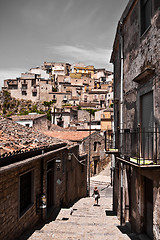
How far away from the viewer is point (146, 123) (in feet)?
24.2

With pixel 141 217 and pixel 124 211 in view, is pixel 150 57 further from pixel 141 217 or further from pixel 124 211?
pixel 124 211

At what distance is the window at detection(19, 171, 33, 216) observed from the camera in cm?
713

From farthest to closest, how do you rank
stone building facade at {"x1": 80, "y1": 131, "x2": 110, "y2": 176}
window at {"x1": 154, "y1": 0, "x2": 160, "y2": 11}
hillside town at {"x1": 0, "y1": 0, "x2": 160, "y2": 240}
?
stone building facade at {"x1": 80, "y1": 131, "x2": 110, "y2": 176}
window at {"x1": 154, "y1": 0, "x2": 160, "y2": 11}
hillside town at {"x1": 0, "y1": 0, "x2": 160, "y2": 240}

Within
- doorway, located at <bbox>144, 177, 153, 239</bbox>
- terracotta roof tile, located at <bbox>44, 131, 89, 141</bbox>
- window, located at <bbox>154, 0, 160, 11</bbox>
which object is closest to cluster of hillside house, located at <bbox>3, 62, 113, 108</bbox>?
terracotta roof tile, located at <bbox>44, 131, 89, 141</bbox>

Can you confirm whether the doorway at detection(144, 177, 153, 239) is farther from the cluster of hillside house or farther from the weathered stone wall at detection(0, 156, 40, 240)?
the cluster of hillside house

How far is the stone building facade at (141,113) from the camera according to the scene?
6271 mm

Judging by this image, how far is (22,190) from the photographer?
23.6 feet

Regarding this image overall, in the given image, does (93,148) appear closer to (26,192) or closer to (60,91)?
(26,192)

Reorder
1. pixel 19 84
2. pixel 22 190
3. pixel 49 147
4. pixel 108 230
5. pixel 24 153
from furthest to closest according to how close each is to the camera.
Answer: pixel 19 84, pixel 49 147, pixel 108 230, pixel 22 190, pixel 24 153

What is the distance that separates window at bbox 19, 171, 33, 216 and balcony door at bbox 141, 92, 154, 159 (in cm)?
394

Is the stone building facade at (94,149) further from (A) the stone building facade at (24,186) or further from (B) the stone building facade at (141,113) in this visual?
(B) the stone building facade at (141,113)

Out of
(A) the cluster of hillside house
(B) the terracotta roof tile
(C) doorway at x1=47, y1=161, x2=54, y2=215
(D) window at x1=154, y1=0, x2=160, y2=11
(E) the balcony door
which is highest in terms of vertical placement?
(A) the cluster of hillside house

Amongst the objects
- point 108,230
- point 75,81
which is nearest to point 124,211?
point 108,230

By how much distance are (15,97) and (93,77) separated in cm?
3987
